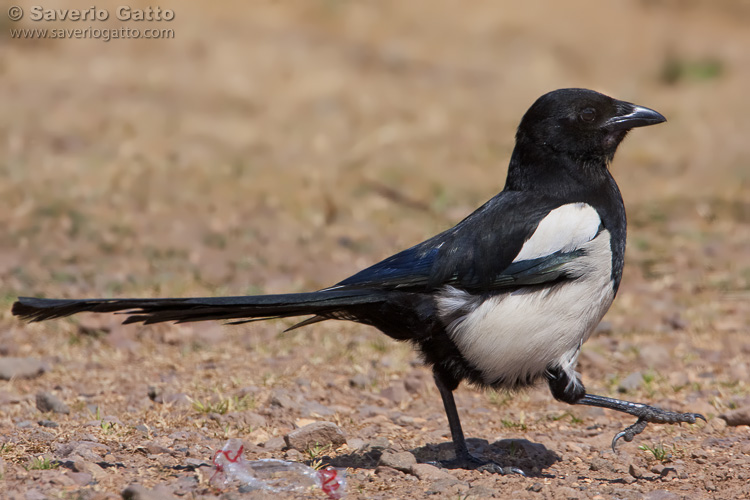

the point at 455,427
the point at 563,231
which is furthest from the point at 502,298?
the point at 455,427

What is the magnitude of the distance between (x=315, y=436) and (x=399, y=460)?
0.39 meters

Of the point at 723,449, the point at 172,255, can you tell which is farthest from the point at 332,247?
the point at 723,449

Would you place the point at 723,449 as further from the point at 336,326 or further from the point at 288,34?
the point at 288,34

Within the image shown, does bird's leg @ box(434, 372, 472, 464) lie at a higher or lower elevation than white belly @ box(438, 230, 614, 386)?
lower

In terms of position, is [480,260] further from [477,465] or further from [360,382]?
[360,382]

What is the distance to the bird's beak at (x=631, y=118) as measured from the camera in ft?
12.4

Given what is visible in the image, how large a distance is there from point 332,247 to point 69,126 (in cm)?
301

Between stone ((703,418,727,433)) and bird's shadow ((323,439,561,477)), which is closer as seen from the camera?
bird's shadow ((323,439,561,477))

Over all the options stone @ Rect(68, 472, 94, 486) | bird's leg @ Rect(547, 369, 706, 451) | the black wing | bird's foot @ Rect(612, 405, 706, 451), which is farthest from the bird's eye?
stone @ Rect(68, 472, 94, 486)

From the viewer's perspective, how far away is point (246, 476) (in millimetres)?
3041

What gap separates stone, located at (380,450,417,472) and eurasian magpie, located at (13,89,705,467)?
275 millimetres

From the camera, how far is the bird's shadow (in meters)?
3.48

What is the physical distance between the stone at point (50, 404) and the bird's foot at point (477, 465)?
1.59 m

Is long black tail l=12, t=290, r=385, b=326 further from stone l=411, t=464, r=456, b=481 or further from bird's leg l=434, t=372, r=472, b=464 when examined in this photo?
stone l=411, t=464, r=456, b=481
